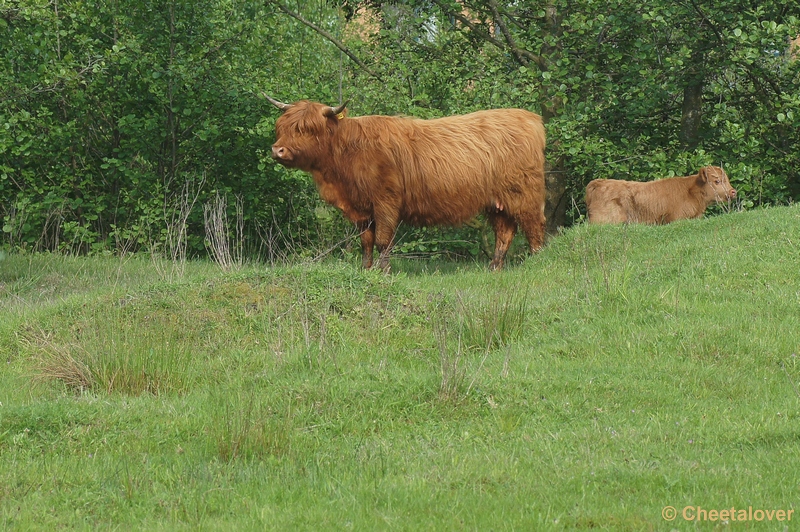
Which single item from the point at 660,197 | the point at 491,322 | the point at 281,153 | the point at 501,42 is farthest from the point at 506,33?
the point at 491,322

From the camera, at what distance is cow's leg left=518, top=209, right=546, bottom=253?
43.7 feet

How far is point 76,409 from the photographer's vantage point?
6367mm

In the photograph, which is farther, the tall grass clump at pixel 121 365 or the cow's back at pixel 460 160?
the cow's back at pixel 460 160

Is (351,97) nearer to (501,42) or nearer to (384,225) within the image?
(501,42)

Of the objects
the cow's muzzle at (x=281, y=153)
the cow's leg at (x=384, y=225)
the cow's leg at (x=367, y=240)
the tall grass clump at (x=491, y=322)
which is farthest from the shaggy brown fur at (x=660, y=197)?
the tall grass clump at (x=491, y=322)

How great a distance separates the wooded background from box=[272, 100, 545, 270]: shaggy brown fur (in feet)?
3.44

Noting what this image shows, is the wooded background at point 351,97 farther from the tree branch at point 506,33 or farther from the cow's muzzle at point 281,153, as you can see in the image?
the cow's muzzle at point 281,153

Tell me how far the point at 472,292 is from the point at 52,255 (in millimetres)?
7688

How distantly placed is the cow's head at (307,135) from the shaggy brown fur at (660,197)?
3905 millimetres

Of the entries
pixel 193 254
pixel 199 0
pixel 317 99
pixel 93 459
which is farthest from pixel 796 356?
pixel 193 254

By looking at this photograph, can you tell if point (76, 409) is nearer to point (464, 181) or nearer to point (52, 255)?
point (464, 181)

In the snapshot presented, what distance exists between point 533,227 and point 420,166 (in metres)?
1.90

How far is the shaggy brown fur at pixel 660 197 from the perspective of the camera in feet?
42.5

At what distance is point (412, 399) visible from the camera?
6629 mm
